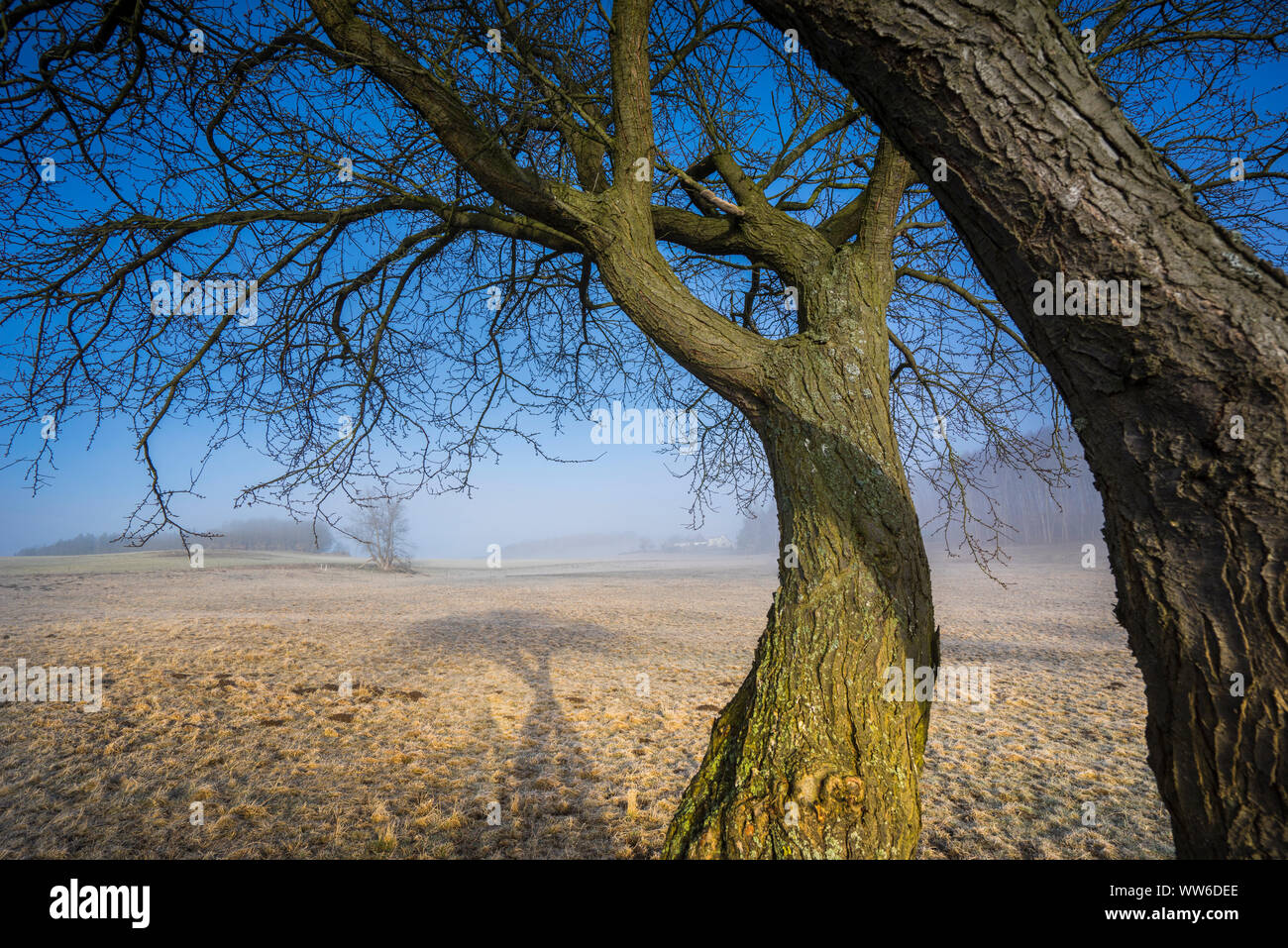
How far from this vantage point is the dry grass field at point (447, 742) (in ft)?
12.2

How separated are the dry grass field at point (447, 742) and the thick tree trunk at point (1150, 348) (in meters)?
2.96

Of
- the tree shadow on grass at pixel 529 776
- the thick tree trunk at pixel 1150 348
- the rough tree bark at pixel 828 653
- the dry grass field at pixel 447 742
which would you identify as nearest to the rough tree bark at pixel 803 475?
the rough tree bark at pixel 828 653

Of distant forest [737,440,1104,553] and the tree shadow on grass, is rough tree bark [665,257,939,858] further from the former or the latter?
distant forest [737,440,1104,553]

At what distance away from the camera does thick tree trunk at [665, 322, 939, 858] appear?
1.97 metres

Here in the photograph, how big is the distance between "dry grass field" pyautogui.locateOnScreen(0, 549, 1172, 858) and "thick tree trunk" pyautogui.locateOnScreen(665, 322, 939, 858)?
203cm

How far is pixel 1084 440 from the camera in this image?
143 cm

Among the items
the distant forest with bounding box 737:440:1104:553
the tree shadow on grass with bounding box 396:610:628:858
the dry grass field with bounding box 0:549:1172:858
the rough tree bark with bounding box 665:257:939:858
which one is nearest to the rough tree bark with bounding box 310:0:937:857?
the rough tree bark with bounding box 665:257:939:858

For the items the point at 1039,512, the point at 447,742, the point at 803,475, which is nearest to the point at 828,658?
the point at 803,475

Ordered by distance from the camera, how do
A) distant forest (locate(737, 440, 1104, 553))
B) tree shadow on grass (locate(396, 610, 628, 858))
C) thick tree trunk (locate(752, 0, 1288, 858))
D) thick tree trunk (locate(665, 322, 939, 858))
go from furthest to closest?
distant forest (locate(737, 440, 1104, 553)), tree shadow on grass (locate(396, 610, 628, 858)), thick tree trunk (locate(665, 322, 939, 858)), thick tree trunk (locate(752, 0, 1288, 858))

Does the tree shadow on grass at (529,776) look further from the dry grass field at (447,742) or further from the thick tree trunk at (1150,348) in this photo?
the thick tree trunk at (1150,348)

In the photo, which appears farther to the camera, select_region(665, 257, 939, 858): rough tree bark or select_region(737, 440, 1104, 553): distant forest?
select_region(737, 440, 1104, 553): distant forest

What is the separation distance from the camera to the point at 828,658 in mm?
2150

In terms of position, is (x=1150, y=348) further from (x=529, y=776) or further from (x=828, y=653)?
(x=529, y=776)
